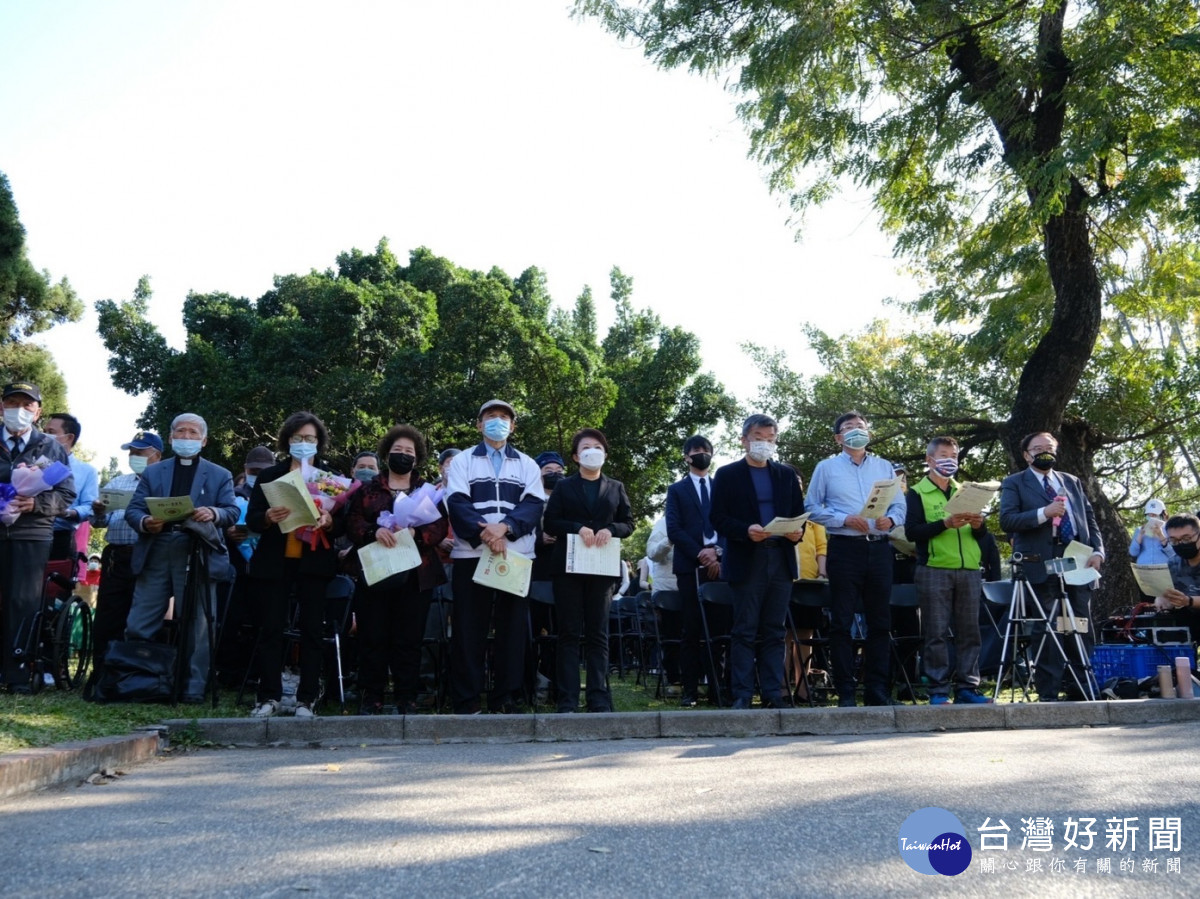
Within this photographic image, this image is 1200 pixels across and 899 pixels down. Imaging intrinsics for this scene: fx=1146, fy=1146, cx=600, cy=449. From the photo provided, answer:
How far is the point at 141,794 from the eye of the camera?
5.41 m

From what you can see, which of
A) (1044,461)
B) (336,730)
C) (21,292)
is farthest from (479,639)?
A: (21,292)

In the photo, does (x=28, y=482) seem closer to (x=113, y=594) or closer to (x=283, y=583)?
(x=113, y=594)

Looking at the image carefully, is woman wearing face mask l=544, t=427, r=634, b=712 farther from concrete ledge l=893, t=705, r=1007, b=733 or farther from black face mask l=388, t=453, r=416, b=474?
concrete ledge l=893, t=705, r=1007, b=733

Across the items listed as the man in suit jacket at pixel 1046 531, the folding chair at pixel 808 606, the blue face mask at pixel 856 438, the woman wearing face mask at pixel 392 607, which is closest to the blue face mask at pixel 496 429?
the woman wearing face mask at pixel 392 607

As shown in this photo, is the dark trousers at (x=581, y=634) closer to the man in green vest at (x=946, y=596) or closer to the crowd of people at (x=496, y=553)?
the crowd of people at (x=496, y=553)

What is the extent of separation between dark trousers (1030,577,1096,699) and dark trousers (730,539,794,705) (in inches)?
102

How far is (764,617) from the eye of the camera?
9125mm

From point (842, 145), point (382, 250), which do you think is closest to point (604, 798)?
point (842, 145)

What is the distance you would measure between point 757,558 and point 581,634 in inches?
59.6

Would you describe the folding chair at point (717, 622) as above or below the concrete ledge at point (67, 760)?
above

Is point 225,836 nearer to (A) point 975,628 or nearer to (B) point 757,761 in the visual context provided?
(B) point 757,761

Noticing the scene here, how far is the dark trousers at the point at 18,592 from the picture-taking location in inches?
332

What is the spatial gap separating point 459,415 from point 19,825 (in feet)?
83.8

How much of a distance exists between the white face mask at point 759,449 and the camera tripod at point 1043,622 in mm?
2520
